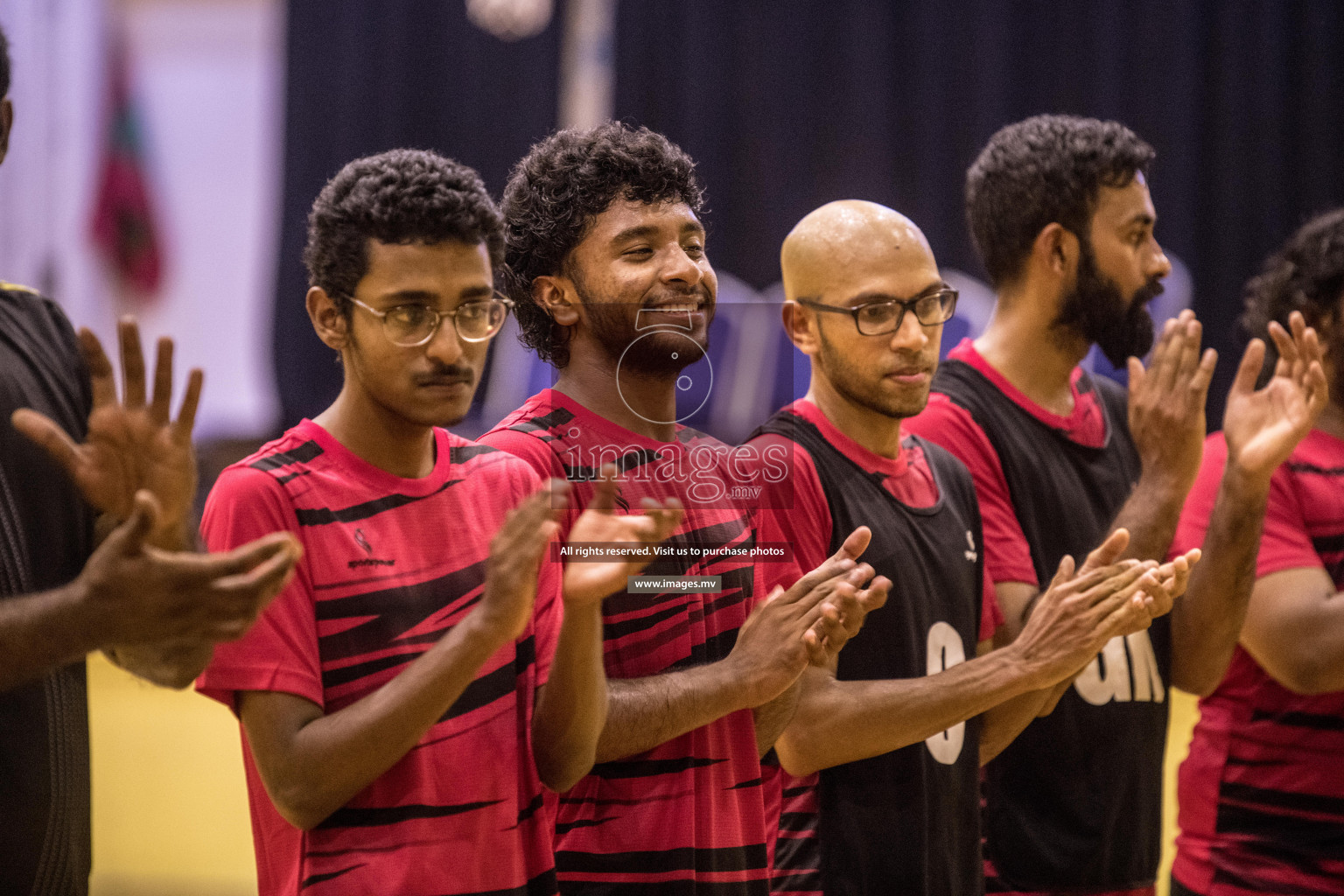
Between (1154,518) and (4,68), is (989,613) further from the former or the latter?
(4,68)

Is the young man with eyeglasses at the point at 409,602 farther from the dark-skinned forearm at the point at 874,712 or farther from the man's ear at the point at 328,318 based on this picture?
the dark-skinned forearm at the point at 874,712

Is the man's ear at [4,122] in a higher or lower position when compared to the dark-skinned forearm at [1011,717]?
higher

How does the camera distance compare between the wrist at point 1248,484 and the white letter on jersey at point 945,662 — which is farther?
the wrist at point 1248,484

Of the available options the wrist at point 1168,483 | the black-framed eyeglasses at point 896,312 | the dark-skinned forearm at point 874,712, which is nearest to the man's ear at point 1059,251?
the wrist at point 1168,483

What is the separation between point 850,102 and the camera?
5945mm

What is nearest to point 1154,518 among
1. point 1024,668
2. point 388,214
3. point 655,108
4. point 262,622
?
point 1024,668

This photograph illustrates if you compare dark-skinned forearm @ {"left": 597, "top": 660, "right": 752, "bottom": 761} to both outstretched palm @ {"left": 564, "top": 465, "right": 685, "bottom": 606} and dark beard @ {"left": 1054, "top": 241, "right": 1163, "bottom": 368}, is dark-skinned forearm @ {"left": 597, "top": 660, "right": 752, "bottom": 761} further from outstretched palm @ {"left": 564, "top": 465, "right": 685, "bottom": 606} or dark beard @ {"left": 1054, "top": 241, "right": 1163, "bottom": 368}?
dark beard @ {"left": 1054, "top": 241, "right": 1163, "bottom": 368}

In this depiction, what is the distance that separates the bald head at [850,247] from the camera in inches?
85.1

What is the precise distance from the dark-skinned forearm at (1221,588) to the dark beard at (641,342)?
1264 millimetres

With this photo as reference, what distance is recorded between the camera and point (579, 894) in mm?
1695

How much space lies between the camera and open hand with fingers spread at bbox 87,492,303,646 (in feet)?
3.97

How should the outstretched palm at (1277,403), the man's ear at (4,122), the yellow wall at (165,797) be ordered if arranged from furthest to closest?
1. the yellow wall at (165,797)
2. the outstretched palm at (1277,403)
3. the man's ear at (4,122)

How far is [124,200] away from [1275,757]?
18.7ft

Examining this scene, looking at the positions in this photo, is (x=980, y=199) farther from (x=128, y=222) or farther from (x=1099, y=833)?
(x=128, y=222)
